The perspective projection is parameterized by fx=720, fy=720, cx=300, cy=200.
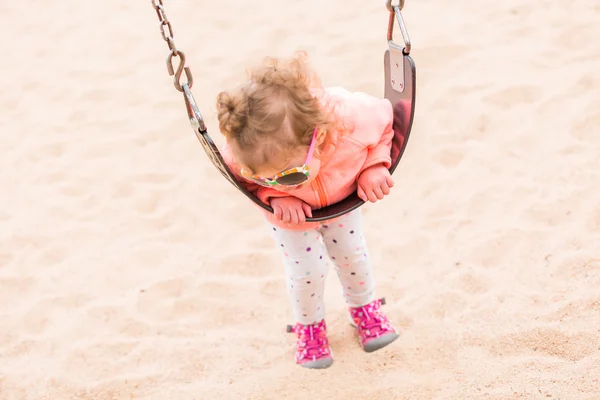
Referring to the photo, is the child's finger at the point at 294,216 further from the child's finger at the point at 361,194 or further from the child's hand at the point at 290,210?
the child's finger at the point at 361,194

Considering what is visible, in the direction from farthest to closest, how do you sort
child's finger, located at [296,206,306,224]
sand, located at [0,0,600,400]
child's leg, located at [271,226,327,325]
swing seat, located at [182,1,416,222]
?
sand, located at [0,0,600,400] → child's leg, located at [271,226,327,325] → child's finger, located at [296,206,306,224] → swing seat, located at [182,1,416,222]

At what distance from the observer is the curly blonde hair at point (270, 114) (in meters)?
1.57

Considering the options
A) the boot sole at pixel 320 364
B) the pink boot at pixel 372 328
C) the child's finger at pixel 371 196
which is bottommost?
the boot sole at pixel 320 364

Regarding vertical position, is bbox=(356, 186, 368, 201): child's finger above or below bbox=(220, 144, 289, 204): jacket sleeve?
below

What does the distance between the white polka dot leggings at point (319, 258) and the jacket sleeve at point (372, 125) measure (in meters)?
0.26

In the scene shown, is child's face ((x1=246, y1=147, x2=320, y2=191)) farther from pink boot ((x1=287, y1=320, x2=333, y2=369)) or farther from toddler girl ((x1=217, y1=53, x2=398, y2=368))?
pink boot ((x1=287, y1=320, x2=333, y2=369))

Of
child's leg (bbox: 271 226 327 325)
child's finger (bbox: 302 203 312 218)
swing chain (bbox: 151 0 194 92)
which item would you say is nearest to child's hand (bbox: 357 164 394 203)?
child's finger (bbox: 302 203 312 218)

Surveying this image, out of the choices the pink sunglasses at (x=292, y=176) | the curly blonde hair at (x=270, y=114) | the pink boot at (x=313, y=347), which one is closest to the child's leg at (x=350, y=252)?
the pink boot at (x=313, y=347)

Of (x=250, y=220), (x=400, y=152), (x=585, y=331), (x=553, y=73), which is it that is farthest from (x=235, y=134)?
(x=553, y=73)

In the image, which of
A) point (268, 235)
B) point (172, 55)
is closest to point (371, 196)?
point (172, 55)

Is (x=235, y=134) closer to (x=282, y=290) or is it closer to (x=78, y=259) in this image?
(x=282, y=290)

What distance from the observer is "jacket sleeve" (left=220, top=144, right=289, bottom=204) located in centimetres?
185

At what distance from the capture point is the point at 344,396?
2.23 metres

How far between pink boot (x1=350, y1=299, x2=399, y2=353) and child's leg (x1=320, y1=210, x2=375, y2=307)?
8cm
